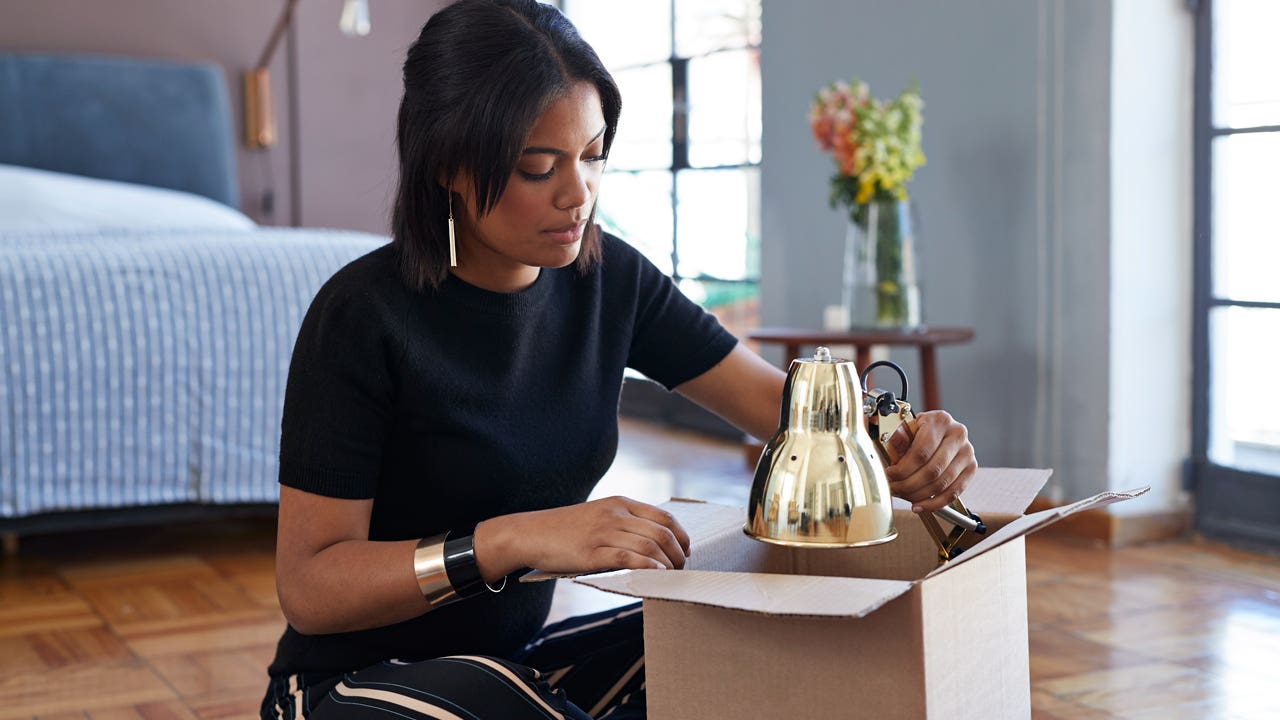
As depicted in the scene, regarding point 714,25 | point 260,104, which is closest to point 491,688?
point 714,25

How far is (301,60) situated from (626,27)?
1.22 m

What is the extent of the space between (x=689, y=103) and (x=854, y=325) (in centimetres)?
189

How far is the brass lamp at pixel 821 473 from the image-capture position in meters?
0.81

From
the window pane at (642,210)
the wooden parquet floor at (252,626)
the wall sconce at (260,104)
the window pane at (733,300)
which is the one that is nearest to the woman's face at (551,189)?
the wooden parquet floor at (252,626)

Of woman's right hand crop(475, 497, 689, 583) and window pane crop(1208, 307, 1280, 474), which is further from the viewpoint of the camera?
window pane crop(1208, 307, 1280, 474)

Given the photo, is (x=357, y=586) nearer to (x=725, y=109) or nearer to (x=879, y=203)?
(x=879, y=203)

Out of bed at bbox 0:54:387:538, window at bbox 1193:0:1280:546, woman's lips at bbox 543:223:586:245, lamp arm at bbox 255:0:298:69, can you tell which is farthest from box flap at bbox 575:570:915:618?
lamp arm at bbox 255:0:298:69

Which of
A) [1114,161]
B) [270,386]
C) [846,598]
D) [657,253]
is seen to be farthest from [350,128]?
[846,598]

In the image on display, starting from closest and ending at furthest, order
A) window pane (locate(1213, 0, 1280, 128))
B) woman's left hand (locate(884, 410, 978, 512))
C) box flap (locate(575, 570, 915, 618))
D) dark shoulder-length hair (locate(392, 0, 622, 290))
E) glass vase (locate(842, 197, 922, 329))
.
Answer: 1. box flap (locate(575, 570, 915, 618))
2. woman's left hand (locate(884, 410, 978, 512))
3. dark shoulder-length hair (locate(392, 0, 622, 290))
4. window pane (locate(1213, 0, 1280, 128))
5. glass vase (locate(842, 197, 922, 329))

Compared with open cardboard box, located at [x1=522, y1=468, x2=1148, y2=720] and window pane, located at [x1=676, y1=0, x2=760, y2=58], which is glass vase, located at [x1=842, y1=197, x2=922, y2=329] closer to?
window pane, located at [x1=676, y1=0, x2=760, y2=58]

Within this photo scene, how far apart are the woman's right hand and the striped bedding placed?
182 cm

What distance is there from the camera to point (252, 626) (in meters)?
2.24

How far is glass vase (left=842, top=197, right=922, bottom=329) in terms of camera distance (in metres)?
2.94

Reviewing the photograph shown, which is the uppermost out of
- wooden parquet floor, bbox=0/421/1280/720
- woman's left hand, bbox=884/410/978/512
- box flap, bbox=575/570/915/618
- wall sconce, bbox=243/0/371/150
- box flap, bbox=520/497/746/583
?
wall sconce, bbox=243/0/371/150
